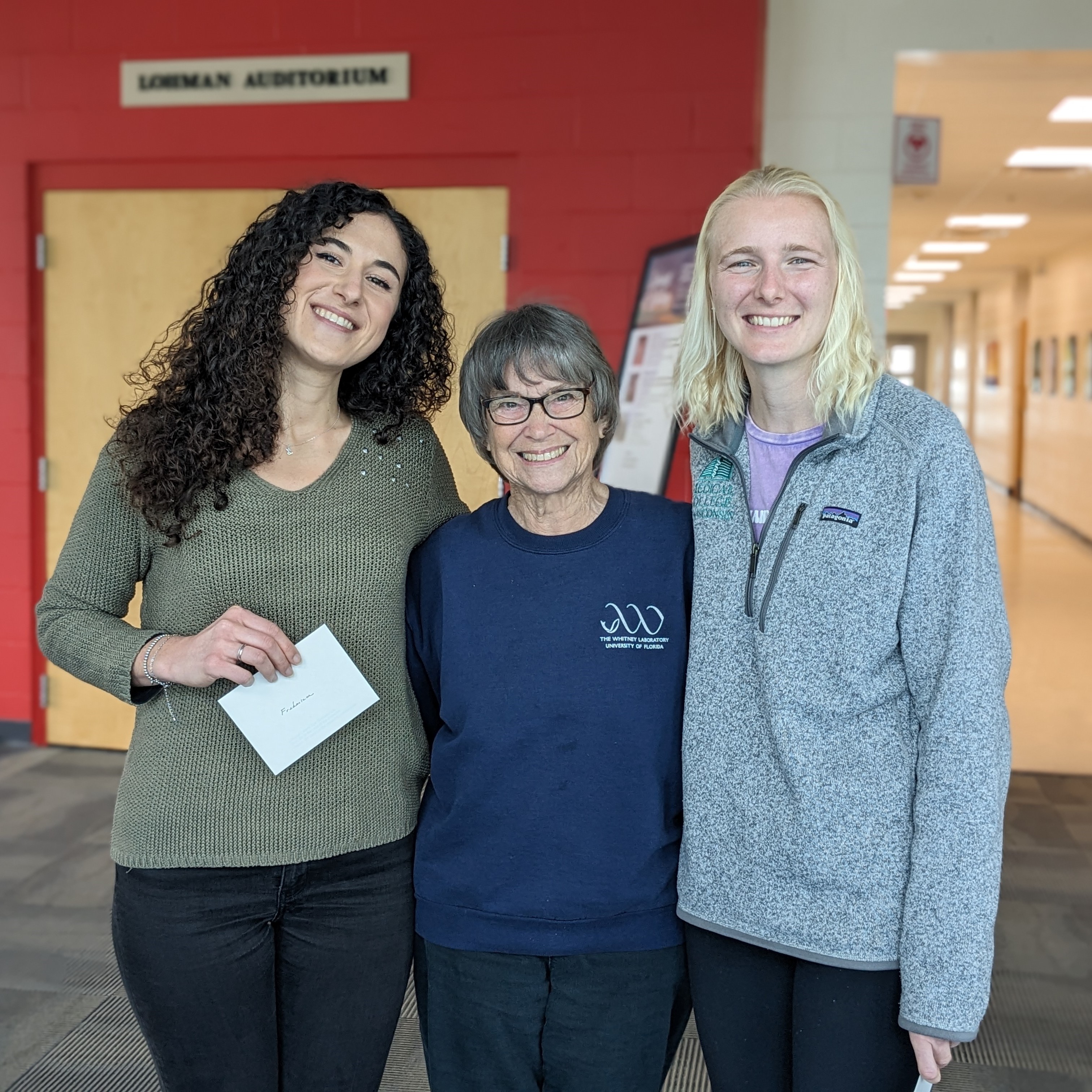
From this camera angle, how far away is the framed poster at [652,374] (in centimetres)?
374

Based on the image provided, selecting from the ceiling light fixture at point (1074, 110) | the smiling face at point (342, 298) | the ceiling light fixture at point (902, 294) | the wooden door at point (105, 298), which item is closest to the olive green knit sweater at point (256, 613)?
the smiling face at point (342, 298)

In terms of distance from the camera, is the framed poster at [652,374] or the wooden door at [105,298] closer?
the framed poster at [652,374]

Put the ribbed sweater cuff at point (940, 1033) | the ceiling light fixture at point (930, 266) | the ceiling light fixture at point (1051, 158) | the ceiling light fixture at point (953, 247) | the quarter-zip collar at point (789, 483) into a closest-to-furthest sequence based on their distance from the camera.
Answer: the ribbed sweater cuff at point (940, 1033), the quarter-zip collar at point (789, 483), the ceiling light fixture at point (1051, 158), the ceiling light fixture at point (953, 247), the ceiling light fixture at point (930, 266)

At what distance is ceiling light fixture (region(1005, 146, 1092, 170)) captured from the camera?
7301 millimetres

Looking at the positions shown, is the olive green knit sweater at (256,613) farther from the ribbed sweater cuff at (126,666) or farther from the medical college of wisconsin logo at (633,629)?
the medical college of wisconsin logo at (633,629)

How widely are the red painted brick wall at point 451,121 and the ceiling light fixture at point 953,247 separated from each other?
8.45m

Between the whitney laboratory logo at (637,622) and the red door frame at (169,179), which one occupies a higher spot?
the red door frame at (169,179)

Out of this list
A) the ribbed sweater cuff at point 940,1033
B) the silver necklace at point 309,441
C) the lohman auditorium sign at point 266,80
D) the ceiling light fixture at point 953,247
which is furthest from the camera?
the ceiling light fixture at point 953,247

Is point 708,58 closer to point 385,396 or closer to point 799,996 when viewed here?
point 385,396

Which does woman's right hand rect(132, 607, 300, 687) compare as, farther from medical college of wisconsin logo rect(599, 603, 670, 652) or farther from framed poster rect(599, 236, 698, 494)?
framed poster rect(599, 236, 698, 494)

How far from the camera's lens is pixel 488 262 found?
4285 millimetres

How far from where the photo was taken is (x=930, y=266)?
1411cm

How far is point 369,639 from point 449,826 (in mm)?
267

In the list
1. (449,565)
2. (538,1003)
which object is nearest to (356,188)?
(449,565)
